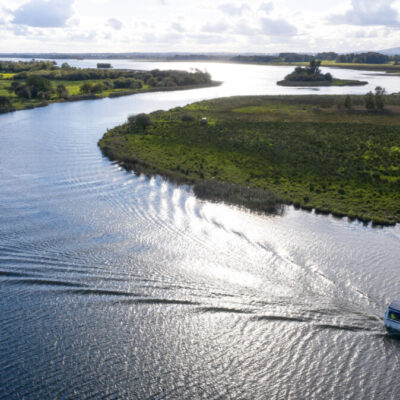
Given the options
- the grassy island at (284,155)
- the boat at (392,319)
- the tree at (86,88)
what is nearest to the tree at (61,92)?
the tree at (86,88)

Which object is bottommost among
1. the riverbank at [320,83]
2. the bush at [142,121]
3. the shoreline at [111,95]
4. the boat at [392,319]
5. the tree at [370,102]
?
the boat at [392,319]

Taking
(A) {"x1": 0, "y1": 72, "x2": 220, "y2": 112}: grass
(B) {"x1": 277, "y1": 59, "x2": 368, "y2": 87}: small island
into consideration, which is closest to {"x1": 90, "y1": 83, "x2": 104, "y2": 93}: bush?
(A) {"x1": 0, "y1": 72, "x2": 220, "y2": 112}: grass

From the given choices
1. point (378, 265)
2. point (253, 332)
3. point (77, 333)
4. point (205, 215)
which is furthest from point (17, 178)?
point (378, 265)

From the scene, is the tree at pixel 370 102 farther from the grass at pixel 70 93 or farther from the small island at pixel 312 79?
the grass at pixel 70 93

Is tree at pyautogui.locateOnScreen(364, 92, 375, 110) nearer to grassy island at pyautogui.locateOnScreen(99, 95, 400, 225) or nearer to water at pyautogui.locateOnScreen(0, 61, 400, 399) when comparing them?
grassy island at pyautogui.locateOnScreen(99, 95, 400, 225)

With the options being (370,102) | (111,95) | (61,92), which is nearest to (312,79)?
(370,102)

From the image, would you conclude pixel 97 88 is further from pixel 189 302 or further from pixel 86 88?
pixel 189 302
